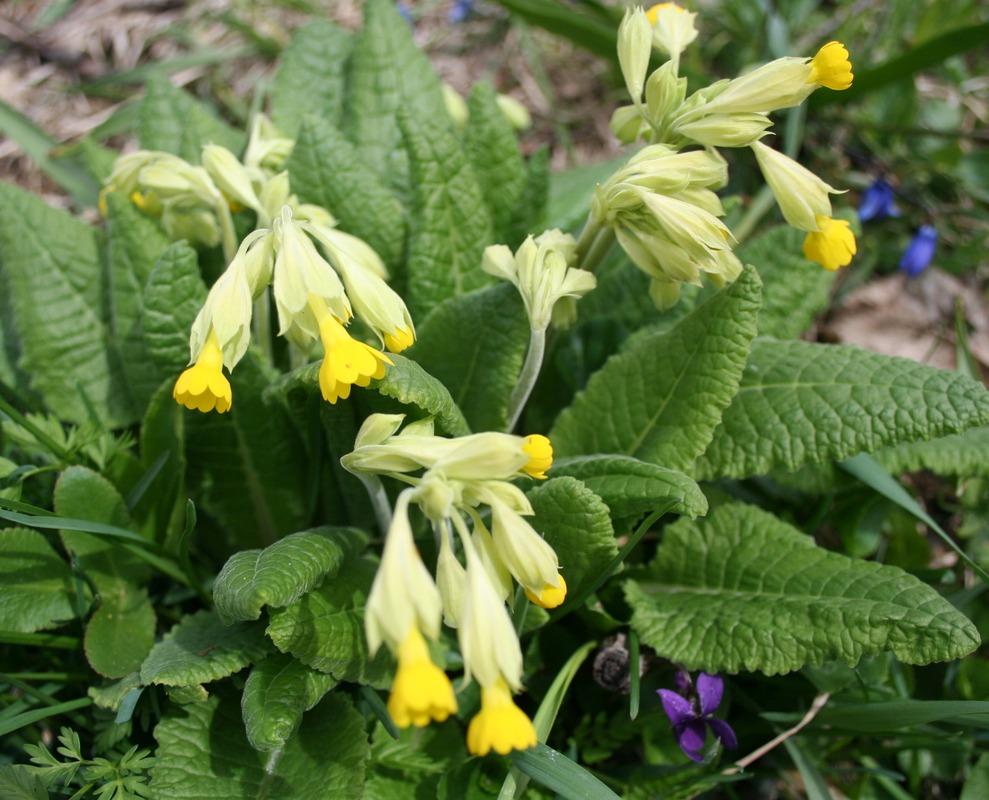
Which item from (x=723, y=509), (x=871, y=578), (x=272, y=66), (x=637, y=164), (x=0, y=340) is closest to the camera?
(x=637, y=164)

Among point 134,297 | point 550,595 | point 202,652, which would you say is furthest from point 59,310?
point 550,595

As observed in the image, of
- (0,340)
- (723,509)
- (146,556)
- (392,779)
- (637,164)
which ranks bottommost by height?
(392,779)

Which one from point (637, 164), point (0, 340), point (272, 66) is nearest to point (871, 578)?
point (637, 164)

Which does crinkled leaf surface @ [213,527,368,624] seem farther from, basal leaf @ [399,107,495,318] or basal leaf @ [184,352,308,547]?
basal leaf @ [399,107,495,318]

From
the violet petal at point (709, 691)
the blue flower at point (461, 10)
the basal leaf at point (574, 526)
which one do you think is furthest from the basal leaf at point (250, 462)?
the blue flower at point (461, 10)

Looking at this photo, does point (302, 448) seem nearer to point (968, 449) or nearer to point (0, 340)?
point (0, 340)

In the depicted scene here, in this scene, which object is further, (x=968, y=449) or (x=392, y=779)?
(x=968, y=449)
